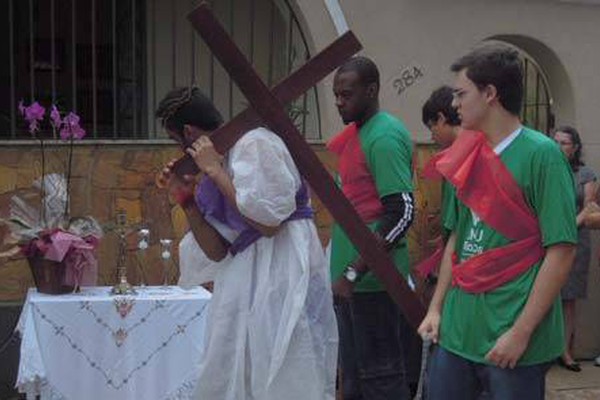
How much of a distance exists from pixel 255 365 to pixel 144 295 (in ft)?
5.62

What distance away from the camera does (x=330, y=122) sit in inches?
253

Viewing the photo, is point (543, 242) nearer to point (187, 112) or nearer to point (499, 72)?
point (499, 72)

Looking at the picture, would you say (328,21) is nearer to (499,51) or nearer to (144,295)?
(144,295)

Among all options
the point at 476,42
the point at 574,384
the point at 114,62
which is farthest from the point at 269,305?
the point at 114,62

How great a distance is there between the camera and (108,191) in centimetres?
604

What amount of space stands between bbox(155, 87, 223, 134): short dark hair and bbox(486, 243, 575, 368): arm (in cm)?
125

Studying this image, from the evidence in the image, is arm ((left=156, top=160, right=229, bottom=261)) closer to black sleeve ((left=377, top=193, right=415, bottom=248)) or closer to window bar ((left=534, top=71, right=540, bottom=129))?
black sleeve ((left=377, top=193, right=415, bottom=248))

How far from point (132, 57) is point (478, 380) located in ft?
18.1

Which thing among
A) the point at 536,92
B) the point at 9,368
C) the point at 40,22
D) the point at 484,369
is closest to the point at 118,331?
the point at 9,368

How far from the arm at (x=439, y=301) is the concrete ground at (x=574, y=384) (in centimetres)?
344

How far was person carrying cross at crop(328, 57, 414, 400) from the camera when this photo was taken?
3674 mm

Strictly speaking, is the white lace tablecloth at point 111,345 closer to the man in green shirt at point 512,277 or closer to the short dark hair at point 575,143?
the man in green shirt at point 512,277

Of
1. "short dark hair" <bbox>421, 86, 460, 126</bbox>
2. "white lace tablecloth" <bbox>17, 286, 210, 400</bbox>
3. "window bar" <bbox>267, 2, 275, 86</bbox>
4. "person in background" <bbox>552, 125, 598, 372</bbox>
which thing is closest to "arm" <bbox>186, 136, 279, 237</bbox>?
"short dark hair" <bbox>421, 86, 460, 126</bbox>

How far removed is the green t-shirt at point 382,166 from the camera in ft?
12.0
